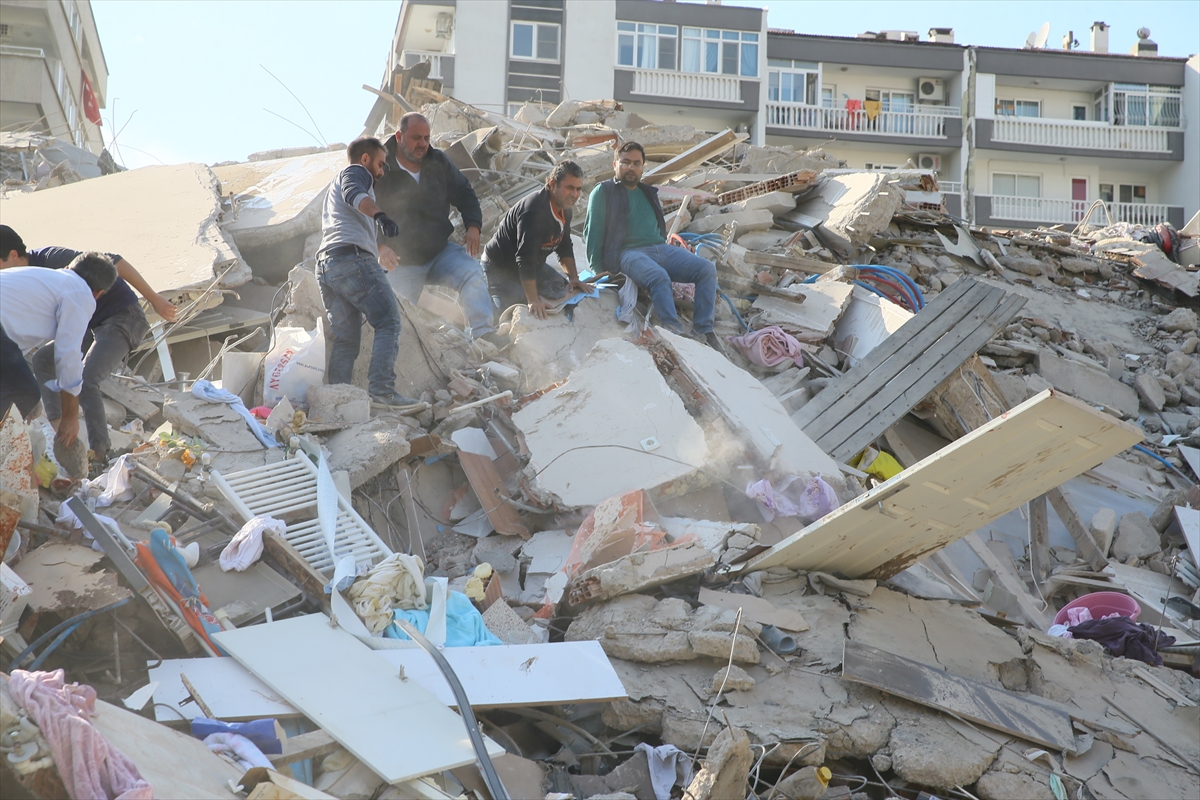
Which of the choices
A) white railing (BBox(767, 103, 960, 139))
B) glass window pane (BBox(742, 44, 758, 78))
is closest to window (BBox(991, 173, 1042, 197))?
white railing (BBox(767, 103, 960, 139))

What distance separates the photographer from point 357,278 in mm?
5125

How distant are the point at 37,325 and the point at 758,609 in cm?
320

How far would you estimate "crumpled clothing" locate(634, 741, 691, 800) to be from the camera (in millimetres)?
3252

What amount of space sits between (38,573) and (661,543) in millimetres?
2584

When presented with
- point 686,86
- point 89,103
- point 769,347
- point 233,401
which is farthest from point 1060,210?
point 89,103

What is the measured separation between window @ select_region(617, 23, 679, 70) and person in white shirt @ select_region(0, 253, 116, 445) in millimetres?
21018

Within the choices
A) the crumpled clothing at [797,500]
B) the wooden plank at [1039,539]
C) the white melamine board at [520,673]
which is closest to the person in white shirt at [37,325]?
the white melamine board at [520,673]

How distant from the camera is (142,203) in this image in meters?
7.45

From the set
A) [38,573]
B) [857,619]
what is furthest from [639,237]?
[38,573]

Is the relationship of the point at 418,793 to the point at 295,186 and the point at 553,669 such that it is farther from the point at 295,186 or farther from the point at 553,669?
the point at 295,186

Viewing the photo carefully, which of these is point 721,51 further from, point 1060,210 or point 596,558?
point 596,558

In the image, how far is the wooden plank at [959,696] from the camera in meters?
3.71

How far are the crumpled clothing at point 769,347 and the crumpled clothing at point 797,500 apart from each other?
70.8 inches

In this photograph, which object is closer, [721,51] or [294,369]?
[294,369]
